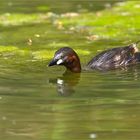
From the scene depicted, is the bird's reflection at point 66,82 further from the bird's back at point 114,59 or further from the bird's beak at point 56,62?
the bird's back at point 114,59

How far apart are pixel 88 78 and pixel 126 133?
6.07 metres

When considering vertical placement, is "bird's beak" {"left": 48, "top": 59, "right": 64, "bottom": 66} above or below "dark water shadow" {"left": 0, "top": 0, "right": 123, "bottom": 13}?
above

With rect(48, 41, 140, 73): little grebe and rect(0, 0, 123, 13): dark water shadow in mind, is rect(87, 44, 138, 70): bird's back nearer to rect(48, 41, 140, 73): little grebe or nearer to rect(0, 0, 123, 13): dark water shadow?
A: rect(48, 41, 140, 73): little grebe

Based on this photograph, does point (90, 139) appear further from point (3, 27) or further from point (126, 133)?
point (3, 27)

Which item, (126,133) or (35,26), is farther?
(35,26)

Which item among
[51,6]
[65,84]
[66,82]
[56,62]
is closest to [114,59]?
[56,62]

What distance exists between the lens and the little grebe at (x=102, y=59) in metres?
18.2

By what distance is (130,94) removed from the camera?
14.2 meters

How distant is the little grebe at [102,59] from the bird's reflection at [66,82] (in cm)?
31

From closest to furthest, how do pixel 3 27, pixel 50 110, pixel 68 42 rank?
pixel 50 110, pixel 68 42, pixel 3 27

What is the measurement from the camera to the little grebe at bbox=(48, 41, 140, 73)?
18.2 metres

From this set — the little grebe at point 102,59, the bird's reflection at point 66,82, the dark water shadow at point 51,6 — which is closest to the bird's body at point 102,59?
the little grebe at point 102,59

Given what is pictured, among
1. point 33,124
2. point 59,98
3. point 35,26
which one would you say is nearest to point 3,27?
point 35,26

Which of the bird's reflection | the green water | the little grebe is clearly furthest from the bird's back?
the bird's reflection
